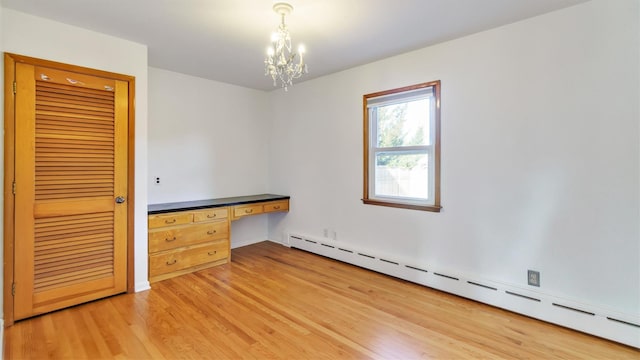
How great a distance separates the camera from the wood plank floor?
2.05 meters

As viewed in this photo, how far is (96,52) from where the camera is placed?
9.02 ft

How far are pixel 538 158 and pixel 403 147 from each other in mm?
1221

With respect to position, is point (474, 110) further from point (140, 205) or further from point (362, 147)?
A: point (140, 205)

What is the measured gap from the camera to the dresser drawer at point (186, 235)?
325 cm

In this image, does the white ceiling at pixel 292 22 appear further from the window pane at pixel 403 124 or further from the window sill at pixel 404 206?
the window sill at pixel 404 206

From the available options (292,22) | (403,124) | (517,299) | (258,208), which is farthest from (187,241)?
(517,299)

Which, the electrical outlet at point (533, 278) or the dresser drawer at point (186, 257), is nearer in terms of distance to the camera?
the electrical outlet at point (533, 278)

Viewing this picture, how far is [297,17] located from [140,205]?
87.9 inches

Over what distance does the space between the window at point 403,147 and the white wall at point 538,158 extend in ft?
0.34

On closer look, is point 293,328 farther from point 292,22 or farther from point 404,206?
point 292,22

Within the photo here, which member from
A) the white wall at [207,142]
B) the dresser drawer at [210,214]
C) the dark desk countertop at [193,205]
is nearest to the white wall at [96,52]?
the dark desk countertop at [193,205]

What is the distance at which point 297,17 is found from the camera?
2459 millimetres

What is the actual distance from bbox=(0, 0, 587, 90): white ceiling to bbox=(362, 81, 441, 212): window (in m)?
0.51

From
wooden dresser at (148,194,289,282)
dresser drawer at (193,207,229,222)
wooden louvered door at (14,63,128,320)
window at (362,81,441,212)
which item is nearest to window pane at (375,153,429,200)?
window at (362,81,441,212)
